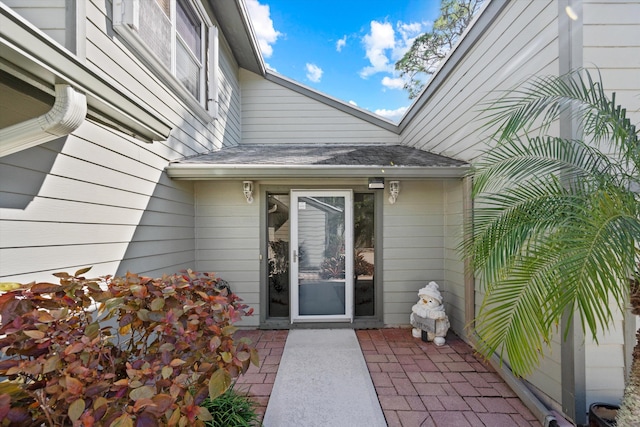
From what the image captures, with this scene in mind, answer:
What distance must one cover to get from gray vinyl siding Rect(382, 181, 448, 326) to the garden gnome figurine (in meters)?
0.41

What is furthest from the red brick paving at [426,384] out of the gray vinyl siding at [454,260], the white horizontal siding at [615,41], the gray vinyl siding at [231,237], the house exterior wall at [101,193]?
the white horizontal siding at [615,41]

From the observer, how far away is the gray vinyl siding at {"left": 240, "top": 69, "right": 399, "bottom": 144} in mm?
5516

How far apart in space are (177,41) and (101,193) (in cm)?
235

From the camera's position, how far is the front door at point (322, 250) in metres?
4.18

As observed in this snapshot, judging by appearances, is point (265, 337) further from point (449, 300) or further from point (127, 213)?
point (449, 300)

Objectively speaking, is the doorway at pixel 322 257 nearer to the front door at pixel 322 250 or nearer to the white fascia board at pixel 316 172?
the front door at pixel 322 250

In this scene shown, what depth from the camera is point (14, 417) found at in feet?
3.35

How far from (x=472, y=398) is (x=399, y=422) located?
82cm

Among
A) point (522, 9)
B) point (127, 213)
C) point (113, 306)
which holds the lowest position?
point (113, 306)

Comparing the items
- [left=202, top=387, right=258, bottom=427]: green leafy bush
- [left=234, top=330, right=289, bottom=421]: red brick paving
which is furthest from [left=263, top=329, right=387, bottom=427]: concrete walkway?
[left=202, top=387, right=258, bottom=427]: green leafy bush

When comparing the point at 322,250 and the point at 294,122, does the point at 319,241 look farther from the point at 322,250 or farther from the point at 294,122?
the point at 294,122

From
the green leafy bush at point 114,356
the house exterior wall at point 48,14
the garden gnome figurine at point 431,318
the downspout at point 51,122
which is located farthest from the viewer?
the garden gnome figurine at point 431,318

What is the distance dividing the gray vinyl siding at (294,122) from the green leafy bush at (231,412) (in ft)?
14.5

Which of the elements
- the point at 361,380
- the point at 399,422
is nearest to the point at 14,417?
the point at 399,422
